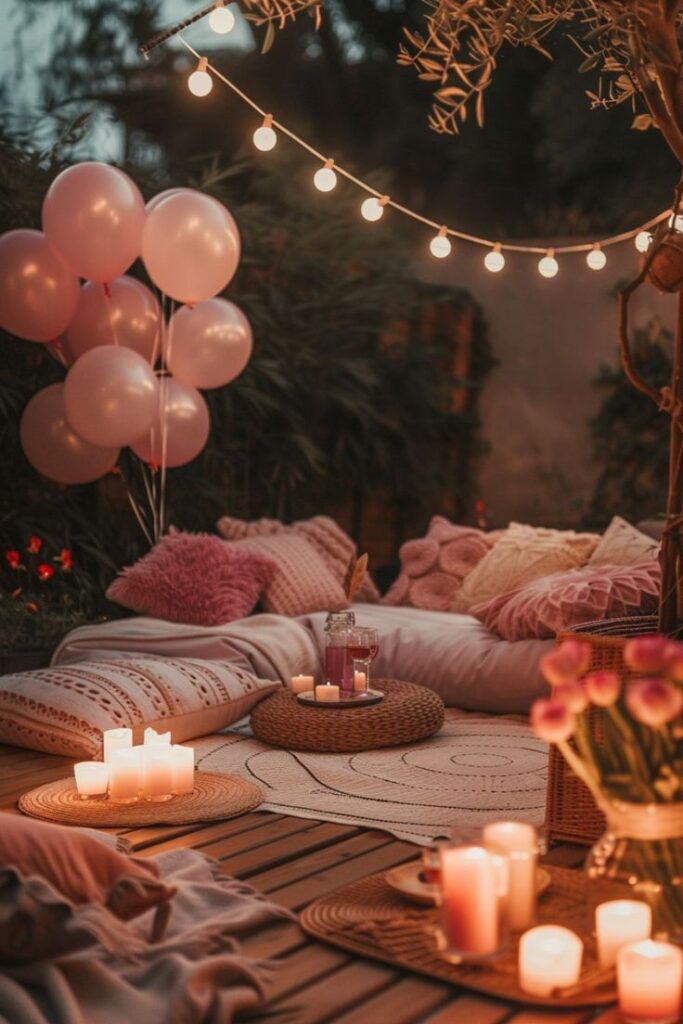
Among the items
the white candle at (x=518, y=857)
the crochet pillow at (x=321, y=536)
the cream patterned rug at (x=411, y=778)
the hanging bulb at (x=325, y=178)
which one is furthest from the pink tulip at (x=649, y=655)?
the crochet pillow at (x=321, y=536)

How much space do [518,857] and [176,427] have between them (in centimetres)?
309

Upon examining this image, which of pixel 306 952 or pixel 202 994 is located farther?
pixel 306 952

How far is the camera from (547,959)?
1.71m

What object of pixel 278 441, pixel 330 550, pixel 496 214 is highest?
pixel 496 214

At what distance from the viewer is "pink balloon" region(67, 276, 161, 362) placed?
4504mm

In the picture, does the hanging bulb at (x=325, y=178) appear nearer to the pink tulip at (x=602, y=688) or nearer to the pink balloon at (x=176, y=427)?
the pink balloon at (x=176, y=427)

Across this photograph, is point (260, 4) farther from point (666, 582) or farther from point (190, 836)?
point (190, 836)

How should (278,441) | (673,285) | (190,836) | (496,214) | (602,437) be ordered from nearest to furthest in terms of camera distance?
(673,285) < (190,836) < (278,441) < (602,437) < (496,214)

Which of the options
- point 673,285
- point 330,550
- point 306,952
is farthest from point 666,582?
point 330,550

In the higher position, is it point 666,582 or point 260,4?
point 260,4

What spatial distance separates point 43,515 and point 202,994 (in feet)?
11.5

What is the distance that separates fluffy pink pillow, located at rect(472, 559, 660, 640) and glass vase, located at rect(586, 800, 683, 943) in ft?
6.28

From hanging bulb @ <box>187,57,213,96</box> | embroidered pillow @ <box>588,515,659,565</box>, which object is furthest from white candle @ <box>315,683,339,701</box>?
hanging bulb @ <box>187,57,213,96</box>

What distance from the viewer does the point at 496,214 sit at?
25.9 ft
